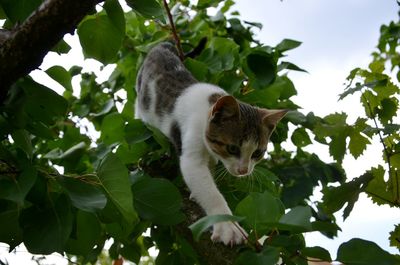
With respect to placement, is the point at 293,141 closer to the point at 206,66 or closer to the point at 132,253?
the point at 206,66

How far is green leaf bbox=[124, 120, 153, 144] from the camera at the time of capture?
174 cm

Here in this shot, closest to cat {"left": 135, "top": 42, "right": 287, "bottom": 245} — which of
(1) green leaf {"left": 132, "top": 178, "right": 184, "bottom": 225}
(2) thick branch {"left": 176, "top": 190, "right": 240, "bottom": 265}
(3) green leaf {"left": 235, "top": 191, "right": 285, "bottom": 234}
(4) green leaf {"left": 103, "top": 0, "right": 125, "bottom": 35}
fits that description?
(2) thick branch {"left": 176, "top": 190, "right": 240, "bottom": 265}

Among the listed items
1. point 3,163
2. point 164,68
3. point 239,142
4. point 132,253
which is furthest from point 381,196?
point 164,68

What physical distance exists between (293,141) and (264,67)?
1.63 feet

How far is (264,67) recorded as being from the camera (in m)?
1.73

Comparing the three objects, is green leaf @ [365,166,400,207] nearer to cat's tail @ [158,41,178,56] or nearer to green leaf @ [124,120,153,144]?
green leaf @ [124,120,153,144]

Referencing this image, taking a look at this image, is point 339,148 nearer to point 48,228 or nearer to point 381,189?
point 381,189

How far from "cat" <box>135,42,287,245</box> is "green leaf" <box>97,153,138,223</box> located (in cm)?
58

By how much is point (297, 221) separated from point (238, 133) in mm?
1165

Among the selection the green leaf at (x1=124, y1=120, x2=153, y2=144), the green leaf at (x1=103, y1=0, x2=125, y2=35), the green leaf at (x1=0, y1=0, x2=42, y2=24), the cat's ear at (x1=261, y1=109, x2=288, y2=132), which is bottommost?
the cat's ear at (x1=261, y1=109, x2=288, y2=132)

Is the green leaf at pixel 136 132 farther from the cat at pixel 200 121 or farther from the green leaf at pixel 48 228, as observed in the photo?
the green leaf at pixel 48 228

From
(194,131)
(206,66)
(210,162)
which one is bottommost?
(210,162)

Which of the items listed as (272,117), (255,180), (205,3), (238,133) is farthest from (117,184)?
(205,3)

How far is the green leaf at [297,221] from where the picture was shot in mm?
897
